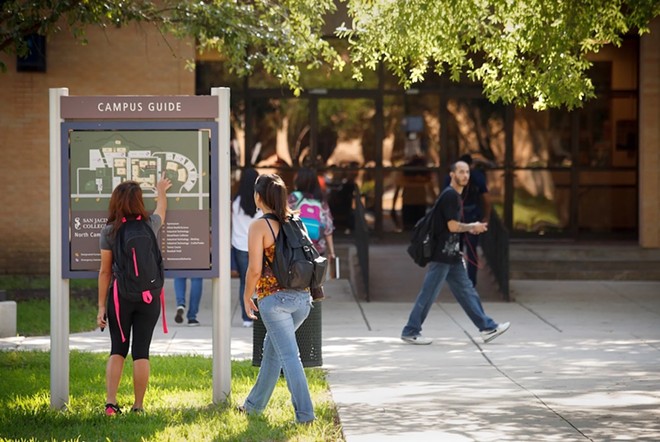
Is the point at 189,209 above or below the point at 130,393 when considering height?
above

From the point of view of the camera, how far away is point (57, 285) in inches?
359

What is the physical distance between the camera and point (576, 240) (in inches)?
857

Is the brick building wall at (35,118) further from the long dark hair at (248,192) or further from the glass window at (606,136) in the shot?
the glass window at (606,136)

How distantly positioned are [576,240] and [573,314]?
613 cm

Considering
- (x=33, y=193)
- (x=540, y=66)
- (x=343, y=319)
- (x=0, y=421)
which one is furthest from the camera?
(x=33, y=193)

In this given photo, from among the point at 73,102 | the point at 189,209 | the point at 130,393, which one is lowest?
the point at 130,393

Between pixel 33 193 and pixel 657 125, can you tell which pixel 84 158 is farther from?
pixel 657 125

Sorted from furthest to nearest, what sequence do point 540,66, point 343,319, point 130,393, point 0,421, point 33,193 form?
point 33,193 < point 343,319 < point 540,66 < point 130,393 < point 0,421

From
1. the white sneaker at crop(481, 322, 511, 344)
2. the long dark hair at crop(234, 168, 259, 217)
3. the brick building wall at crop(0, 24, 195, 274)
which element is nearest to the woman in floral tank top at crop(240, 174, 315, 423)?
the white sneaker at crop(481, 322, 511, 344)

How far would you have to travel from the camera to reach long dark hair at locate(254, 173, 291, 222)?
8367 mm

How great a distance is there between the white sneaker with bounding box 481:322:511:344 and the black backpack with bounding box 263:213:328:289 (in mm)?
4844

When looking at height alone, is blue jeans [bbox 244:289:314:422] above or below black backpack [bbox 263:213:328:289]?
below

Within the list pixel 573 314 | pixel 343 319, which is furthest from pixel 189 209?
pixel 573 314

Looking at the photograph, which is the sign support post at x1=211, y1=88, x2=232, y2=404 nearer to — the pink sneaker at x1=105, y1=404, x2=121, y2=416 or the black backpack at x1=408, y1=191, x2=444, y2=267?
the pink sneaker at x1=105, y1=404, x2=121, y2=416
